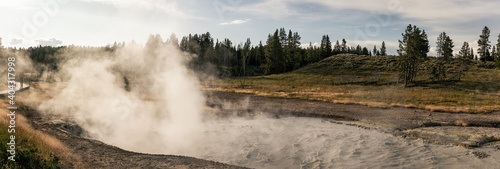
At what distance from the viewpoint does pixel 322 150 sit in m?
13.7

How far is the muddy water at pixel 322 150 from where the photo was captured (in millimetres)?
Result: 11883

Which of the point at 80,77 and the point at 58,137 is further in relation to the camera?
the point at 80,77

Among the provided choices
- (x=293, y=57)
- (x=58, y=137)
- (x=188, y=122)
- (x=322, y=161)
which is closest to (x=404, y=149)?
(x=322, y=161)

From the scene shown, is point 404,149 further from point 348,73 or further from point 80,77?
point 348,73

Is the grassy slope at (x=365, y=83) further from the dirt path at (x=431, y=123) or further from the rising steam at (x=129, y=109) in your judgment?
the rising steam at (x=129, y=109)

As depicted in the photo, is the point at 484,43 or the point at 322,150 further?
the point at 484,43

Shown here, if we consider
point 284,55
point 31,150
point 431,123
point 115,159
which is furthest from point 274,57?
point 31,150

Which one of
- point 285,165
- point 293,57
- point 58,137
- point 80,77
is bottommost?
point 285,165

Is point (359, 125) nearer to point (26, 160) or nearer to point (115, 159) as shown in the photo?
point (115, 159)

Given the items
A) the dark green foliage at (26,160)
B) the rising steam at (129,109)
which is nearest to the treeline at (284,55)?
the rising steam at (129,109)

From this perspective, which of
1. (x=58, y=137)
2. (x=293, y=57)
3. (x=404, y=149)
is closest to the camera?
(x=58, y=137)

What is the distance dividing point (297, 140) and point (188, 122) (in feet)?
27.3

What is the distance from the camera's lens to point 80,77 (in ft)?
94.3

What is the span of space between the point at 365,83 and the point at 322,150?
60012 mm
